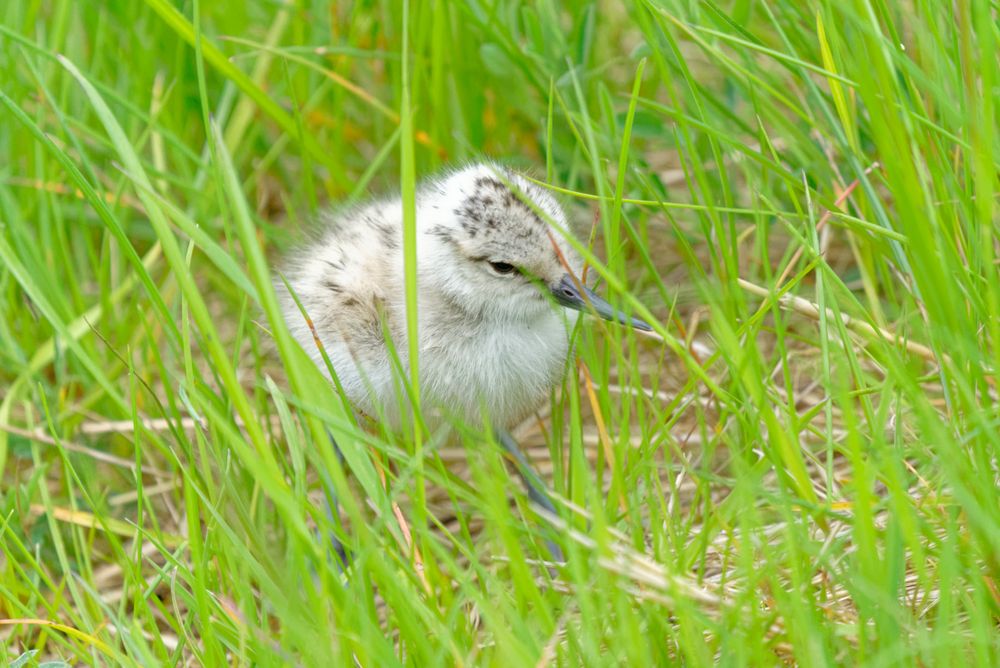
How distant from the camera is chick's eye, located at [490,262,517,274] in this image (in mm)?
2375

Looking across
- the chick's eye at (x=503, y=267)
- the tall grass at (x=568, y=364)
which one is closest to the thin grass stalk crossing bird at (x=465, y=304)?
the chick's eye at (x=503, y=267)

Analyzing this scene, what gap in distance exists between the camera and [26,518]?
255cm

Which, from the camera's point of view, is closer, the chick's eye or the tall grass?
the tall grass

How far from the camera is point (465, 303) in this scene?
8.05 feet

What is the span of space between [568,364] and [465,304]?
0.27m

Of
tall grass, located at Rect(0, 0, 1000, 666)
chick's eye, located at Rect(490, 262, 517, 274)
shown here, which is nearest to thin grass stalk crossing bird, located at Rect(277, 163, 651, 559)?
chick's eye, located at Rect(490, 262, 517, 274)

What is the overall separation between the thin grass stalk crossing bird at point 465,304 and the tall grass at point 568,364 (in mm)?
111

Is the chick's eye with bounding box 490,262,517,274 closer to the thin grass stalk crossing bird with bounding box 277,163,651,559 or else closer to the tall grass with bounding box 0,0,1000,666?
the thin grass stalk crossing bird with bounding box 277,163,651,559

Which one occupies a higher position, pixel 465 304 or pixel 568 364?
pixel 465 304

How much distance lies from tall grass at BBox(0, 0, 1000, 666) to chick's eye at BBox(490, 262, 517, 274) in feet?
0.64

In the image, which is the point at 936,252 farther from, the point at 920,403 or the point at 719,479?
the point at 719,479

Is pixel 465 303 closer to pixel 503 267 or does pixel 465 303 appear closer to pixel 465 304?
pixel 465 304

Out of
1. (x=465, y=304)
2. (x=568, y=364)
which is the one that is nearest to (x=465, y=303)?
(x=465, y=304)

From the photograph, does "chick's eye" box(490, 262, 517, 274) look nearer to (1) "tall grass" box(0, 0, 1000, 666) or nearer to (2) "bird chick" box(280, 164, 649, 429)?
(2) "bird chick" box(280, 164, 649, 429)
